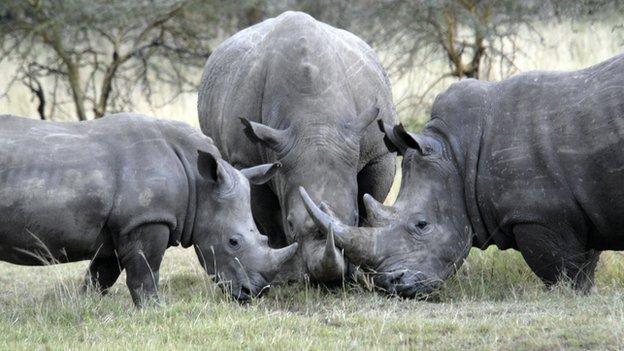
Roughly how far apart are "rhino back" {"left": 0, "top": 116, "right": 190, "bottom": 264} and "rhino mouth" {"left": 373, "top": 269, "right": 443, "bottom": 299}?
164 centimetres

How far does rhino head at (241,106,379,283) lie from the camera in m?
9.66

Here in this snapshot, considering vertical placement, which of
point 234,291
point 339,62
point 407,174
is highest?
point 339,62

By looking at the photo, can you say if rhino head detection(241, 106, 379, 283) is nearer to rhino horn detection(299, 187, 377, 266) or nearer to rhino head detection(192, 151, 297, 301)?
rhino horn detection(299, 187, 377, 266)

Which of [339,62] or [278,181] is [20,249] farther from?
[339,62]

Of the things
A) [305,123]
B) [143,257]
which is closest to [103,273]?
[143,257]

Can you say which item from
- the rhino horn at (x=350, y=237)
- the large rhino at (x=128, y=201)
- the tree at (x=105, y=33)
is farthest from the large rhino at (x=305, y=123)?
the tree at (x=105, y=33)

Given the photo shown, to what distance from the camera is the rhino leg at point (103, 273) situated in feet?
31.1

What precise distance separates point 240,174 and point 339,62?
178 cm

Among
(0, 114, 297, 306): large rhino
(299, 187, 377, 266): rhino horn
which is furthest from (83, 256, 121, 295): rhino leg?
(299, 187, 377, 266): rhino horn

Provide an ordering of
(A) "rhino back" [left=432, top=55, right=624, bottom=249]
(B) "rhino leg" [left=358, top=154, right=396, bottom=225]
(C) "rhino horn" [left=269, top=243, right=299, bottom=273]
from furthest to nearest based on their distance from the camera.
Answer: (B) "rhino leg" [left=358, top=154, right=396, bottom=225] → (C) "rhino horn" [left=269, top=243, right=299, bottom=273] → (A) "rhino back" [left=432, top=55, right=624, bottom=249]

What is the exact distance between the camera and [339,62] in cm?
1065

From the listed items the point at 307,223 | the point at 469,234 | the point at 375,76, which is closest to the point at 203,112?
the point at 375,76

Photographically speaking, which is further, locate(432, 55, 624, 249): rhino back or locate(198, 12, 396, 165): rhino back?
locate(198, 12, 396, 165): rhino back

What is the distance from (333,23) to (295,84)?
997 cm
